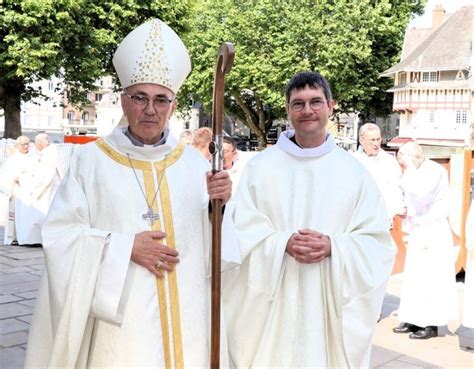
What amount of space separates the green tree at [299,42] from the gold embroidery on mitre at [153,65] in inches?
1112

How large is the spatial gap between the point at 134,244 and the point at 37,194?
8.35m

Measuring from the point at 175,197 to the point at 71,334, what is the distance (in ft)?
2.32

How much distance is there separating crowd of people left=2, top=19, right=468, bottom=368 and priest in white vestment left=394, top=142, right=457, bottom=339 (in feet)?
9.21

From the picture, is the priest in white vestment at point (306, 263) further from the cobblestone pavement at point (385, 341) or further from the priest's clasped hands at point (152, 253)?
the cobblestone pavement at point (385, 341)

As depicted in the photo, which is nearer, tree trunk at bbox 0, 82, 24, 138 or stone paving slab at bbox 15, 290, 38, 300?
stone paving slab at bbox 15, 290, 38, 300

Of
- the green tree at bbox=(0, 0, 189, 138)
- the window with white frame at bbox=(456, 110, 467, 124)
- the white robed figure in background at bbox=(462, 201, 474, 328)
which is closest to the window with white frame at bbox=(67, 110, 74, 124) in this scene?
the window with white frame at bbox=(456, 110, 467, 124)

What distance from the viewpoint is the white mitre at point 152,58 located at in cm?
277

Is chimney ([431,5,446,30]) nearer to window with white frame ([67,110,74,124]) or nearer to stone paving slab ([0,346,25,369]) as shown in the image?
stone paving slab ([0,346,25,369])

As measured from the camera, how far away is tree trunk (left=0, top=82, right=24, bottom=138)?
27.1 m

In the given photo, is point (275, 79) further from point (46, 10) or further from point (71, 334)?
point (71, 334)

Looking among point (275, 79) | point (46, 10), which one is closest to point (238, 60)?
point (275, 79)

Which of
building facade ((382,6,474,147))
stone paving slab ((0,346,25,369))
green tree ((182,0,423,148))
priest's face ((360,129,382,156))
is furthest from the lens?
building facade ((382,6,474,147))

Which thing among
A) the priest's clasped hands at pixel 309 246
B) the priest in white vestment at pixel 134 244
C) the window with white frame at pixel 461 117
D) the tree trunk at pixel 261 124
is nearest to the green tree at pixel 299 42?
the tree trunk at pixel 261 124

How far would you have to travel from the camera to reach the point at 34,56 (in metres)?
23.7
